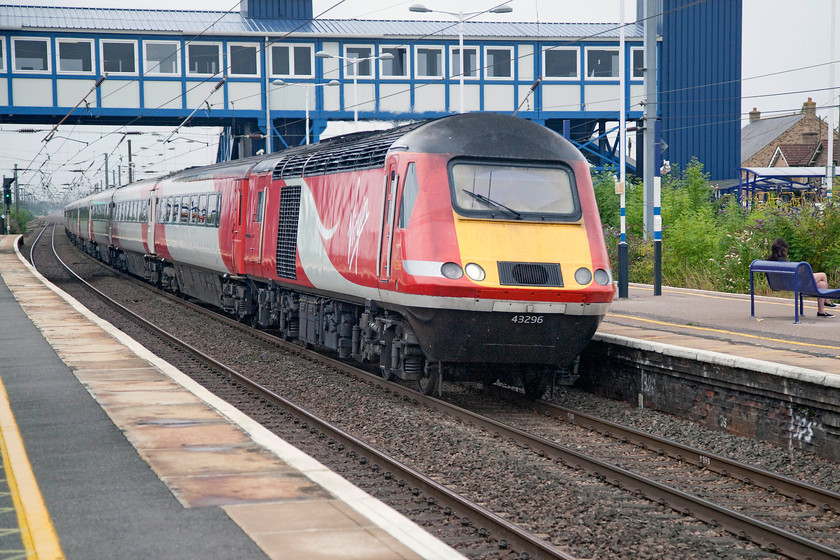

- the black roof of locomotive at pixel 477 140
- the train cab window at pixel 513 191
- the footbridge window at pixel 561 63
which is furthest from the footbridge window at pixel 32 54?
the train cab window at pixel 513 191

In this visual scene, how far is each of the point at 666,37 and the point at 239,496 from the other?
35779mm

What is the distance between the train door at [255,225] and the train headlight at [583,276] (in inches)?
298

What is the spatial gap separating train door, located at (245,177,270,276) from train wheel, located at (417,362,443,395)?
240 inches

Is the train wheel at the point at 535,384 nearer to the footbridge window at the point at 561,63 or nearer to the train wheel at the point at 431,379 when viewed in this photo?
the train wheel at the point at 431,379

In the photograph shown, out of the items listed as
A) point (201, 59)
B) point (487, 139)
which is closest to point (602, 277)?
point (487, 139)

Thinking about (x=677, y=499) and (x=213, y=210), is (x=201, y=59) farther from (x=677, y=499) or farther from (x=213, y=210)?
(x=677, y=499)

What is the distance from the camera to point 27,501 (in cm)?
621

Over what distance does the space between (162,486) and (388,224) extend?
5.22 meters

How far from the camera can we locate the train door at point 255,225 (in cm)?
1705

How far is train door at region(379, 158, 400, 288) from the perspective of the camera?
11094mm

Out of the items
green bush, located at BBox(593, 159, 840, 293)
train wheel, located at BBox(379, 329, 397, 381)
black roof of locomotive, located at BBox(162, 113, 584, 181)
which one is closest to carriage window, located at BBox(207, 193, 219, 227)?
black roof of locomotive, located at BBox(162, 113, 584, 181)

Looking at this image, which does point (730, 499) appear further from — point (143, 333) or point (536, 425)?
point (143, 333)

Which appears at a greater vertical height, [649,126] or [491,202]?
[649,126]

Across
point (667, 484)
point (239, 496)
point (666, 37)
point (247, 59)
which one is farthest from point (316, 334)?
point (666, 37)
